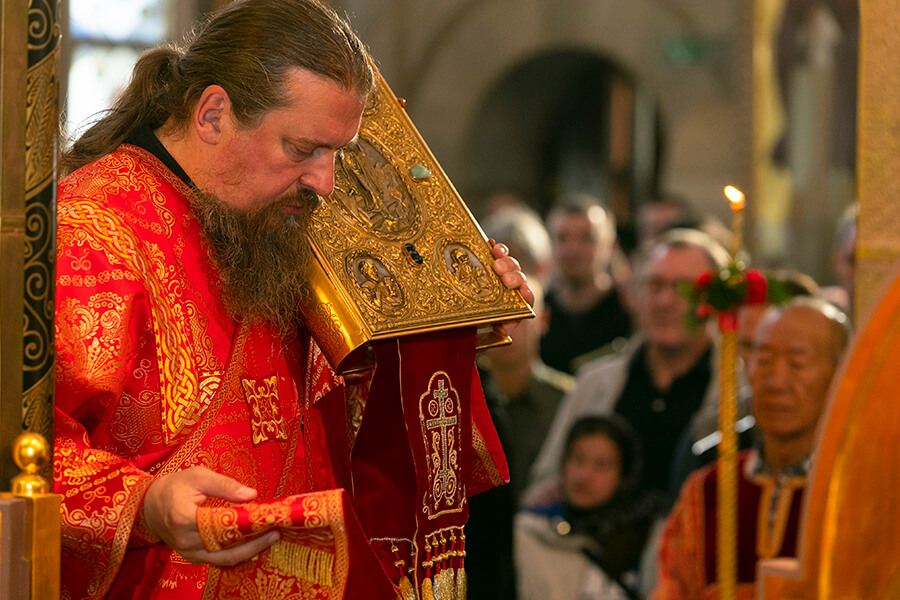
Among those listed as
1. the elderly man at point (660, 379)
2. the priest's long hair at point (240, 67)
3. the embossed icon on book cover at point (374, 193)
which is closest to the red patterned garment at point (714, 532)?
the elderly man at point (660, 379)

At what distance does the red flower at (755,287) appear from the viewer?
3.38 metres

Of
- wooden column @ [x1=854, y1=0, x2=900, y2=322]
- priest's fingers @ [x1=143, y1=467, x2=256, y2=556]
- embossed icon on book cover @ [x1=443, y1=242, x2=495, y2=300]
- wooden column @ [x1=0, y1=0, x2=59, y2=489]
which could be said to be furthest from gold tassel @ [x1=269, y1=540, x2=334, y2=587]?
wooden column @ [x1=854, y1=0, x2=900, y2=322]

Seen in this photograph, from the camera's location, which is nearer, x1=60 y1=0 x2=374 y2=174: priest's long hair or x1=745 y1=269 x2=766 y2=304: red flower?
x1=60 y1=0 x2=374 y2=174: priest's long hair

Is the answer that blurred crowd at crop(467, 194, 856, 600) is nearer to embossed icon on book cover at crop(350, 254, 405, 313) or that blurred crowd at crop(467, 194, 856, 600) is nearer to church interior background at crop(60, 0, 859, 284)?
embossed icon on book cover at crop(350, 254, 405, 313)

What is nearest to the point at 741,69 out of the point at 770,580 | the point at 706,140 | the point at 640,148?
the point at 706,140

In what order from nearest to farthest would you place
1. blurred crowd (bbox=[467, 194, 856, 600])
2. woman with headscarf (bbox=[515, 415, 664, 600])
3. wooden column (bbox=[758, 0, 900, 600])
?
wooden column (bbox=[758, 0, 900, 600]), blurred crowd (bbox=[467, 194, 856, 600]), woman with headscarf (bbox=[515, 415, 664, 600])

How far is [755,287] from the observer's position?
3396 mm

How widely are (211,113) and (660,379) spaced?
3128 millimetres

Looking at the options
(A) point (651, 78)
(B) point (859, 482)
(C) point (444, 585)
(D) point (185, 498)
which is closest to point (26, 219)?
(D) point (185, 498)

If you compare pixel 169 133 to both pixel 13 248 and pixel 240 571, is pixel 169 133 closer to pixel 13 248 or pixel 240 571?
pixel 13 248

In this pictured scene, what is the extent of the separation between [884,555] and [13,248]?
195 cm

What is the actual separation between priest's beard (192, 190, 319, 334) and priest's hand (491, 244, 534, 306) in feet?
1.36

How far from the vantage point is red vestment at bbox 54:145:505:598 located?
1945 mm

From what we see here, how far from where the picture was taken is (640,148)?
48.6ft
